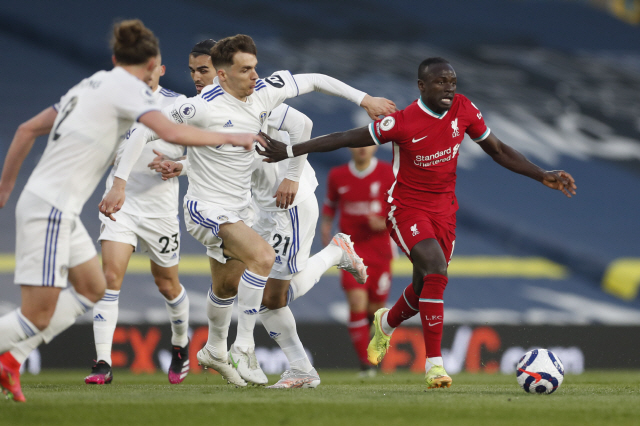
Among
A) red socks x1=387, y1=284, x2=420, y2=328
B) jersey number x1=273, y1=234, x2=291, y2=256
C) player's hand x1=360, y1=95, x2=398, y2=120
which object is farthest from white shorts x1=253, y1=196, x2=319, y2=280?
player's hand x1=360, y1=95, x2=398, y2=120

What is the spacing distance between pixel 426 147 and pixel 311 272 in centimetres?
140

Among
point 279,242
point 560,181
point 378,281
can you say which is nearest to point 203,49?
point 279,242

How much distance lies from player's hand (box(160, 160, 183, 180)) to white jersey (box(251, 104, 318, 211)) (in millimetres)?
606

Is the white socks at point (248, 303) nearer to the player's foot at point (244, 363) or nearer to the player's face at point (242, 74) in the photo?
the player's foot at point (244, 363)

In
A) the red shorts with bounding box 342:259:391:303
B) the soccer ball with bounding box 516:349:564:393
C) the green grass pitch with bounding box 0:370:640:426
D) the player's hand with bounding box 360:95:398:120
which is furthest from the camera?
the red shorts with bounding box 342:259:391:303

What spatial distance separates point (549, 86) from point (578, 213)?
101 inches

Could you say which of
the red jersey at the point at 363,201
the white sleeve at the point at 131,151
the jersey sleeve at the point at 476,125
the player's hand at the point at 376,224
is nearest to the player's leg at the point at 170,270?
the white sleeve at the point at 131,151

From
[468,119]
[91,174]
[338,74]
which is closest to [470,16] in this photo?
[338,74]

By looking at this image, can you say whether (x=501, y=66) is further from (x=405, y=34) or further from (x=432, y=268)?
(x=432, y=268)

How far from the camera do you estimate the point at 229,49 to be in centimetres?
571

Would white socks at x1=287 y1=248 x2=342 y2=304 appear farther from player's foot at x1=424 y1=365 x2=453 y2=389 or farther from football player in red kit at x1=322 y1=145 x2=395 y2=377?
football player in red kit at x1=322 y1=145 x2=395 y2=377

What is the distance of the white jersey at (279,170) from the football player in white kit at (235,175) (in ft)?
0.65

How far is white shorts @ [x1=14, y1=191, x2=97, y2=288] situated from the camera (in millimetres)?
4289

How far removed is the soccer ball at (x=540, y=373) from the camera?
527 cm
